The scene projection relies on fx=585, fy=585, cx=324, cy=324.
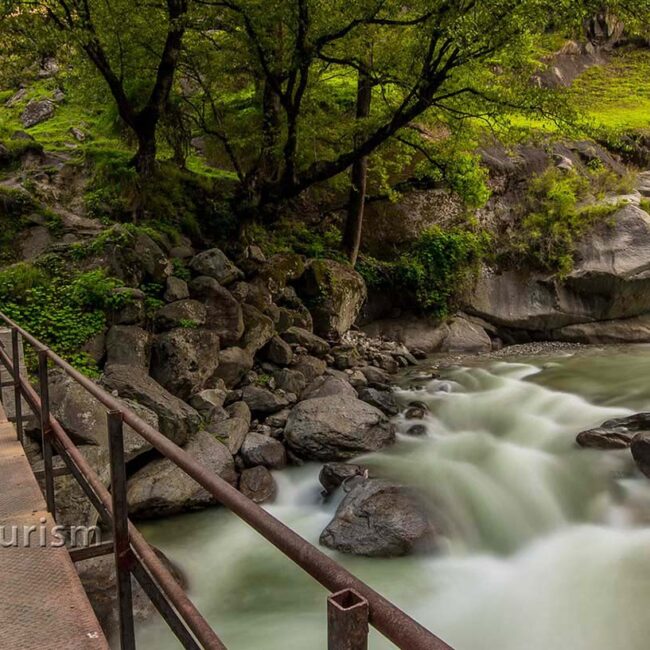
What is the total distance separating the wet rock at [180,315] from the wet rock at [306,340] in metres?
2.38

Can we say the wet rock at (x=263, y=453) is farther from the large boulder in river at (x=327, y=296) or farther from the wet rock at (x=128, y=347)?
the large boulder in river at (x=327, y=296)

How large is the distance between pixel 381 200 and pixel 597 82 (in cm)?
1862

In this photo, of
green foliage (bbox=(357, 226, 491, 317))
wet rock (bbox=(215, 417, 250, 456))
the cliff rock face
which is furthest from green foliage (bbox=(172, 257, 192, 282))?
the cliff rock face

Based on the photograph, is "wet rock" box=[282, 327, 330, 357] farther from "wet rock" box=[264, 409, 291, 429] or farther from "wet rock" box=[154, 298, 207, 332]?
"wet rock" box=[264, 409, 291, 429]

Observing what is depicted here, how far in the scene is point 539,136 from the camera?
11.1m

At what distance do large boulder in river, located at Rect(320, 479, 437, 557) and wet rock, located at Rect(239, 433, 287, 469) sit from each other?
5.18 ft

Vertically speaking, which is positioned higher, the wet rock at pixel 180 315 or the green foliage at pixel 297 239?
the green foliage at pixel 297 239

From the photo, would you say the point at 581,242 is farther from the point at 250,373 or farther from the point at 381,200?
the point at 250,373

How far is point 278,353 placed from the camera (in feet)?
34.4

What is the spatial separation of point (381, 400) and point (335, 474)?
2855mm

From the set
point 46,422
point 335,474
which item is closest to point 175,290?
point 335,474

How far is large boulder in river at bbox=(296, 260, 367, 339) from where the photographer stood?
497 inches

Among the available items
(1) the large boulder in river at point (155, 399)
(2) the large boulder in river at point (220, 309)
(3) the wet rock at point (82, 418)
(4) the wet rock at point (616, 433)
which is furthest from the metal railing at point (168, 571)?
(4) the wet rock at point (616, 433)

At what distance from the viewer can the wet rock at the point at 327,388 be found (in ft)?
31.8
